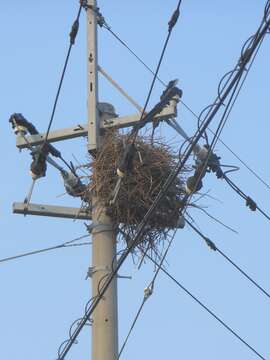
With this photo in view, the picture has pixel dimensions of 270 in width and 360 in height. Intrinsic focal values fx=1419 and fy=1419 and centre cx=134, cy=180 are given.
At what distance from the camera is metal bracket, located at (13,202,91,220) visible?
1134cm

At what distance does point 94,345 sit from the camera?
34.9 ft

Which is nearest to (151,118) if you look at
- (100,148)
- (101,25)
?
(100,148)

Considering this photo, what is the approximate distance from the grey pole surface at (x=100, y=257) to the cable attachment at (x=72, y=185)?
0.23m

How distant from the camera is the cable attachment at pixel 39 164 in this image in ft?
37.6

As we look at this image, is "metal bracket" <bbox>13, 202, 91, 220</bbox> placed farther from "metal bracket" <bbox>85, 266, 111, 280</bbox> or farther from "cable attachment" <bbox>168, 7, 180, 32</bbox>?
"cable attachment" <bbox>168, 7, 180, 32</bbox>

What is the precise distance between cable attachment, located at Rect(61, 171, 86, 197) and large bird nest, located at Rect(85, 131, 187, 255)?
0.10 metres

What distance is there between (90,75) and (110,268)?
5.83 ft

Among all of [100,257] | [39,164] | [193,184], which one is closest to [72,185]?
[39,164]

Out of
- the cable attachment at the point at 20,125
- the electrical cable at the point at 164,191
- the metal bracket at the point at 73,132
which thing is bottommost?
the electrical cable at the point at 164,191

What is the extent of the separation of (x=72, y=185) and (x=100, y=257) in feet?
2.86

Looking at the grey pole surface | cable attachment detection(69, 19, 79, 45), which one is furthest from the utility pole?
cable attachment detection(69, 19, 79, 45)

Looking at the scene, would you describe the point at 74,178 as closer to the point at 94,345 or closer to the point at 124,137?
the point at 124,137

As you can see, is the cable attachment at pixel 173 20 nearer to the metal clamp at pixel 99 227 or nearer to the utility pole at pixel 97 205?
the utility pole at pixel 97 205

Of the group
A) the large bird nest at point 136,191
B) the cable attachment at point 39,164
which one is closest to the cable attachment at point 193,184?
the large bird nest at point 136,191
